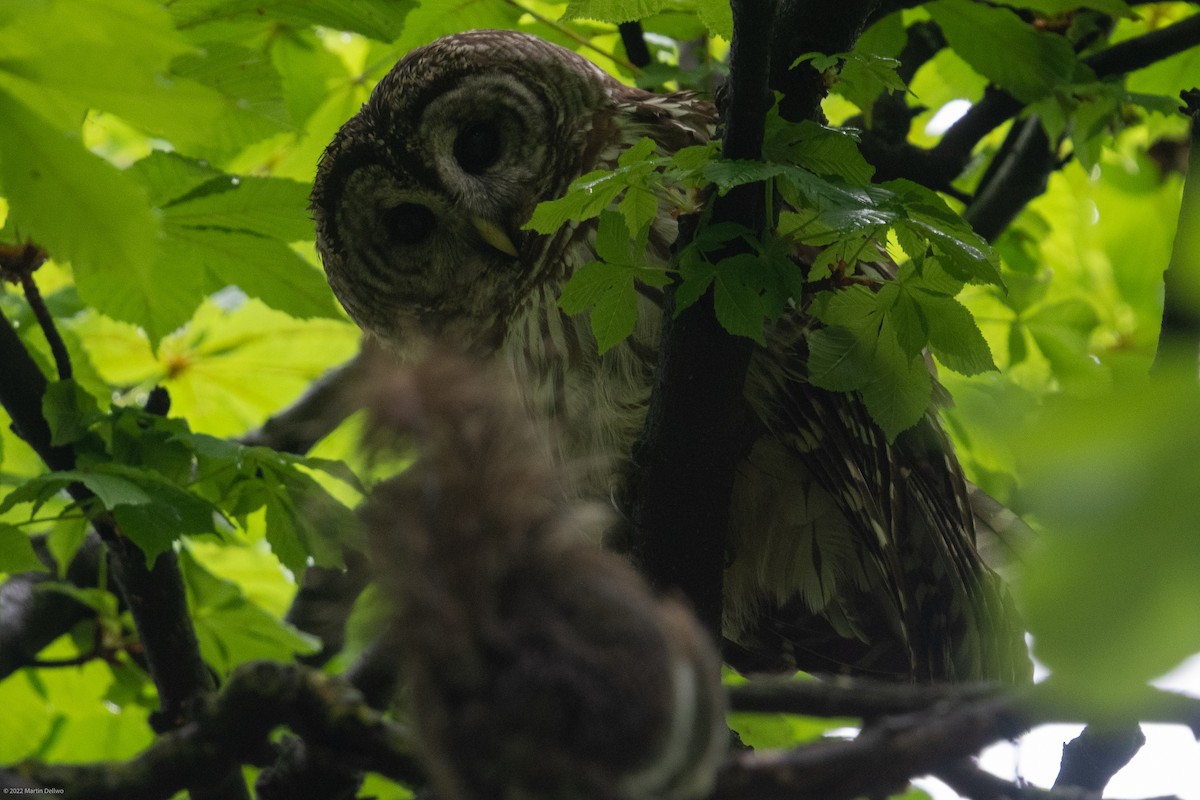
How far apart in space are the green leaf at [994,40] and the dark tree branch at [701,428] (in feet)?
4.77

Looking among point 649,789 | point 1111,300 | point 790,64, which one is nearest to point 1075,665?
point 649,789

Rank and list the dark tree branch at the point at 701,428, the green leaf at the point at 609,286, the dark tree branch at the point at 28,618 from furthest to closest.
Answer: the dark tree branch at the point at 28,618
the green leaf at the point at 609,286
the dark tree branch at the point at 701,428

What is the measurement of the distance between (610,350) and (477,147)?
1002 millimetres

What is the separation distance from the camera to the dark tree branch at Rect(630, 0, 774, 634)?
2.04 metres

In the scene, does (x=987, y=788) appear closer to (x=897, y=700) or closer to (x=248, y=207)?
(x=897, y=700)

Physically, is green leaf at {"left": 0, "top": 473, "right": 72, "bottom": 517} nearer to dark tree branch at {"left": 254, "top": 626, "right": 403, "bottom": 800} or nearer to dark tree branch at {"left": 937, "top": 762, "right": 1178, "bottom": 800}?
dark tree branch at {"left": 254, "top": 626, "right": 403, "bottom": 800}

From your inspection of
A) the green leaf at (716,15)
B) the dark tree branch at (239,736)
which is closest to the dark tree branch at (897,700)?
the dark tree branch at (239,736)

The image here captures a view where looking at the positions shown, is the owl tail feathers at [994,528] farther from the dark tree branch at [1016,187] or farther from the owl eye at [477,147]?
the owl eye at [477,147]

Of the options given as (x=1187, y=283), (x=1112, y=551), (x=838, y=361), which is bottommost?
(x=838, y=361)

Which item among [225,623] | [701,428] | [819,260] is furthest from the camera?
[225,623]

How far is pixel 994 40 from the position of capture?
3.27 metres

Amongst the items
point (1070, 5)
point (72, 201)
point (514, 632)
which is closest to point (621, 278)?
point (72, 201)

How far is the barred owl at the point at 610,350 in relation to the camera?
316cm

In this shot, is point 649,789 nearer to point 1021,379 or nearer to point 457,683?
point 457,683
